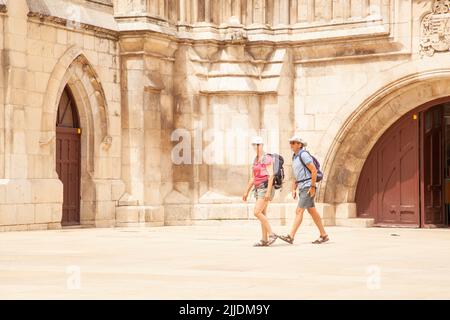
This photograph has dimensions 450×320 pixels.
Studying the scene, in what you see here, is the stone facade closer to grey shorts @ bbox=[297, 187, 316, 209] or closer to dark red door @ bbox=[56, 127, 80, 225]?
dark red door @ bbox=[56, 127, 80, 225]

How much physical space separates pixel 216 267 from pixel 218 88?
11876mm

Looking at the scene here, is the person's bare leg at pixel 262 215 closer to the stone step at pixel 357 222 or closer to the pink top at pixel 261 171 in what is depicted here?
the pink top at pixel 261 171

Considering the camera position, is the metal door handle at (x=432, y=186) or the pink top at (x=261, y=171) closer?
the pink top at (x=261, y=171)

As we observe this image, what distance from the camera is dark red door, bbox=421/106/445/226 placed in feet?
74.6

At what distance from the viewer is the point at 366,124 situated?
897 inches

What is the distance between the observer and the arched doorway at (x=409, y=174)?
22.7 meters

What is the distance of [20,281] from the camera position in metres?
9.80

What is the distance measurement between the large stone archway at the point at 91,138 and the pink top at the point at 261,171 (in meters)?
6.69

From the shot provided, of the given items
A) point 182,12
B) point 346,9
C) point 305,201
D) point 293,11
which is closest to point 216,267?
point 305,201

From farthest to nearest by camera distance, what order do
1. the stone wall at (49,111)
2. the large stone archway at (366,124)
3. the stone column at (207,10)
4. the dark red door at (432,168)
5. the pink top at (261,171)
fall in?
the stone column at (207,10), the dark red door at (432,168), the large stone archway at (366,124), the stone wall at (49,111), the pink top at (261,171)

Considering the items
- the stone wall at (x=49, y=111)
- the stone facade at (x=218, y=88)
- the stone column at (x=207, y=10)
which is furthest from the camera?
the stone column at (x=207, y=10)

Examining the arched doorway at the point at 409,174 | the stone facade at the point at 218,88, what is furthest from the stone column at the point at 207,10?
the arched doorway at the point at 409,174

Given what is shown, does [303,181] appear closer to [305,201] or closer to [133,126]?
[305,201]
